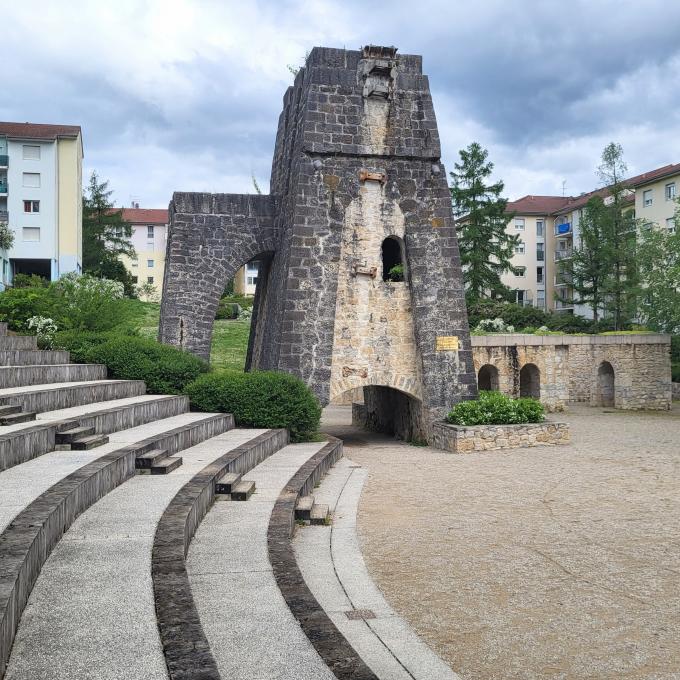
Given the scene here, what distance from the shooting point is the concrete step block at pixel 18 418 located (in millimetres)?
9195

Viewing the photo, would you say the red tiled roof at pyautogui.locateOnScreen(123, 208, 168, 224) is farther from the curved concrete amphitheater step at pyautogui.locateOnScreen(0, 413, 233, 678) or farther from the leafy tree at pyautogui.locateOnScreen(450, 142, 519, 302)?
the curved concrete amphitheater step at pyautogui.locateOnScreen(0, 413, 233, 678)

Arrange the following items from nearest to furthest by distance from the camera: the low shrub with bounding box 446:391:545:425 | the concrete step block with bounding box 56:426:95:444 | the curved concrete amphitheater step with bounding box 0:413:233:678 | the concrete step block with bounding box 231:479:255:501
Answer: the curved concrete amphitheater step with bounding box 0:413:233:678
the concrete step block with bounding box 231:479:255:501
the concrete step block with bounding box 56:426:95:444
the low shrub with bounding box 446:391:545:425

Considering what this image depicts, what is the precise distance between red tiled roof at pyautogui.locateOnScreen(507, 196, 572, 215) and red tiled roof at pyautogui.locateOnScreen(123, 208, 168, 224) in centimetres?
3354

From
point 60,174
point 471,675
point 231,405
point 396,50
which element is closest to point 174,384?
point 231,405

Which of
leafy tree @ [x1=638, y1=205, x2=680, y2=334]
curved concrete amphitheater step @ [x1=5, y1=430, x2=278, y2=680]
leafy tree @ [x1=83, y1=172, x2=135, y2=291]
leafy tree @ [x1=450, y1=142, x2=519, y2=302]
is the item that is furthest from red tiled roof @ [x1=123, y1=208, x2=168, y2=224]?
curved concrete amphitheater step @ [x1=5, y1=430, x2=278, y2=680]

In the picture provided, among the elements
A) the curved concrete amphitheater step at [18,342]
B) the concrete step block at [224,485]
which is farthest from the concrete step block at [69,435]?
the curved concrete amphitheater step at [18,342]

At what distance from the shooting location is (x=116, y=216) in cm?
6103

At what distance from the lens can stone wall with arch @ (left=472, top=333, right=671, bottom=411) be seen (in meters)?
28.1

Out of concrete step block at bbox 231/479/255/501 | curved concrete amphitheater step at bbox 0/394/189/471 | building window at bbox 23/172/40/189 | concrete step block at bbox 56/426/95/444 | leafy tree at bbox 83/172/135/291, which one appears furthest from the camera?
leafy tree at bbox 83/172/135/291

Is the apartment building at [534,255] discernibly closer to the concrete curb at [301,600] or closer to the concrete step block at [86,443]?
the concrete curb at [301,600]

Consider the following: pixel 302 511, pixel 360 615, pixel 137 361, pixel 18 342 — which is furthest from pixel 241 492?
pixel 18 342

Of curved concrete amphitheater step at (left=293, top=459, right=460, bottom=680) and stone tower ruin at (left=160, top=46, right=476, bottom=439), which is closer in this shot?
curved concrete amphitheater step at (left=293, top=459, right=460, bottom=680)

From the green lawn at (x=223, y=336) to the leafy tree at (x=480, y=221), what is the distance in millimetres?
13923

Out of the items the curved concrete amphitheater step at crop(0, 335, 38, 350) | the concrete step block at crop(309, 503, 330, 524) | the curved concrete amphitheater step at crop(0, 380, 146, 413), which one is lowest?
the concrete step block at crop(309, 503, 330, 524)
